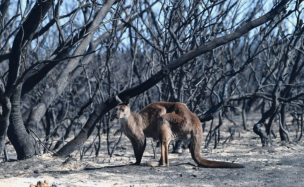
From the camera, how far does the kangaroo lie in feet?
22.5

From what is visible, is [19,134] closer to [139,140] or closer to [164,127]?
[139,140]

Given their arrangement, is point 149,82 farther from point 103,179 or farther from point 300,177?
point 300,177

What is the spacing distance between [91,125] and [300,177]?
3.19m

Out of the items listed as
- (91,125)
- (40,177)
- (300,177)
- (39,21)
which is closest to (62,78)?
(91,125)

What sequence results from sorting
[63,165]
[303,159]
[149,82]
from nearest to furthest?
[149,82] < [63,165] < [303,159]

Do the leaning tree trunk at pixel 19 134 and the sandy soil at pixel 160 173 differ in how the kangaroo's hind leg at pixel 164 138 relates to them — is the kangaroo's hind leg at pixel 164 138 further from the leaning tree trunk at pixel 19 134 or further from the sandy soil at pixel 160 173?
the leaning tree trunk at pixel 19 134

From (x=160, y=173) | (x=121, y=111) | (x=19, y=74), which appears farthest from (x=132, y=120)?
(x=19, y=74)

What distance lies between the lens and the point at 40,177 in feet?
19.9

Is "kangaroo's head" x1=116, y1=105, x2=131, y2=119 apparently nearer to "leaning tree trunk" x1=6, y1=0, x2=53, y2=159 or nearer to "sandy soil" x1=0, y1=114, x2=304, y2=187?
"sandy soil" x1=0, y1=114, x2=304, y2=187

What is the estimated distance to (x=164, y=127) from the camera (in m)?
6.89

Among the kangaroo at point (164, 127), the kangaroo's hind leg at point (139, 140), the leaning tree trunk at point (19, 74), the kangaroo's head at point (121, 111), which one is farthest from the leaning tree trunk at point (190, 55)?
the leaning tree trunk at point (19, 74)

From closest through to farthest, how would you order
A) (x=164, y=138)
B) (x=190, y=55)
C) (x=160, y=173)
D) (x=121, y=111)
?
(x=160, y=173) → (x=190, y=55) → (x=164, y=138) → (x=121, y=111)

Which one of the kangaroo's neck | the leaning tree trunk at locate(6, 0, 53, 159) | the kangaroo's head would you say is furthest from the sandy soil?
the kangaroo's head

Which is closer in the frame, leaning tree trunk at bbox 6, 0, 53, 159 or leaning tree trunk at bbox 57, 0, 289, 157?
leaning tree trunk at bbox 6, 0, 53, 159
